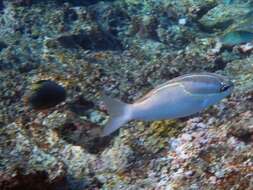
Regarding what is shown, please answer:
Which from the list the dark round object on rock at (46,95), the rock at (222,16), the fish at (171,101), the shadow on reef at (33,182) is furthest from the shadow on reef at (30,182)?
the rock at (222,16)

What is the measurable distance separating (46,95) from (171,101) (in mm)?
2166

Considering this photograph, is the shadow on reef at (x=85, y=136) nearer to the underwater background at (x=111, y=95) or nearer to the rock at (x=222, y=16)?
the underwater background at (x=111, y=95)

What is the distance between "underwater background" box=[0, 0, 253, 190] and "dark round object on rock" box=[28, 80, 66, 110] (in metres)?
0.01

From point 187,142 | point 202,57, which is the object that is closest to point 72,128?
point 187,142

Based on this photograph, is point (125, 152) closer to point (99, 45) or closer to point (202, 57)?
point (202, 57)

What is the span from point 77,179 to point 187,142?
120cm

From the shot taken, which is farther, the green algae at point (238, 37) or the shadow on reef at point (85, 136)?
the green algae at point (238, 37)

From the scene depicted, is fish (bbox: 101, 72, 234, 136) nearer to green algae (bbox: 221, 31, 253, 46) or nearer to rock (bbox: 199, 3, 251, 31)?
green algae (bbox: 221, 31, 253, 46)

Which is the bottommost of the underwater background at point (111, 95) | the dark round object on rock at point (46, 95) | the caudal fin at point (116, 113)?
the underwater background at point (111, 95)

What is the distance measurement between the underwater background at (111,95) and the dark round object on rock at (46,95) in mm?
13

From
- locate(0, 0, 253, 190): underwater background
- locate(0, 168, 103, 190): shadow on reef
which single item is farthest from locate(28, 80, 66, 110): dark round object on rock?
locate(0, 168, 103, 190): shadow on reef

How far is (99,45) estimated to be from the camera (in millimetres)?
7148

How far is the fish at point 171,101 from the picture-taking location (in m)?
2.75

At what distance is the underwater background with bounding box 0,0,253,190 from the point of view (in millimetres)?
3684
